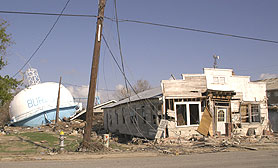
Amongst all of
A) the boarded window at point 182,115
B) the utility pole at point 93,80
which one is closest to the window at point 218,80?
the boarded window at point 182,115

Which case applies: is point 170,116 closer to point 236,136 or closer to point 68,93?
point 236,136

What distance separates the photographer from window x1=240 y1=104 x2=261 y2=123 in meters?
23.3

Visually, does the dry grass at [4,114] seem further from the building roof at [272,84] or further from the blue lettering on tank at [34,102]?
the building roof at [272,84]

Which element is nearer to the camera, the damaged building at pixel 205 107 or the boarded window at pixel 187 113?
the damaged building at pixel 205 107

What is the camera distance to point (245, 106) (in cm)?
2345

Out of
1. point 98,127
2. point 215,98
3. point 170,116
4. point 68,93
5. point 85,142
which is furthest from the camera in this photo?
point 68,93

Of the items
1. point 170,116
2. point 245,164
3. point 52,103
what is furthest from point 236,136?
point 52,103

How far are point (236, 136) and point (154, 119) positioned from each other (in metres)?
6.17

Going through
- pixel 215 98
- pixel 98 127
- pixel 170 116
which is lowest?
pixel 98 127

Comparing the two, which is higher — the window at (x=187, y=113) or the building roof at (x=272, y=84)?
the building roof at (x=272, y=84)

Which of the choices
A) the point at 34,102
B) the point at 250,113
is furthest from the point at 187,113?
the point at 34,102

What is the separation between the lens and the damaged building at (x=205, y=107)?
20203 mm

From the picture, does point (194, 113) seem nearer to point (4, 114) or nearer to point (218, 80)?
point (218, 80)

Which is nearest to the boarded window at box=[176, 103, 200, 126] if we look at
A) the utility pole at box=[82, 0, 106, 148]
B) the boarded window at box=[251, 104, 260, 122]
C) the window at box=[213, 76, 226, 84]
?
the window at box=[213, 76, 226, 84]
